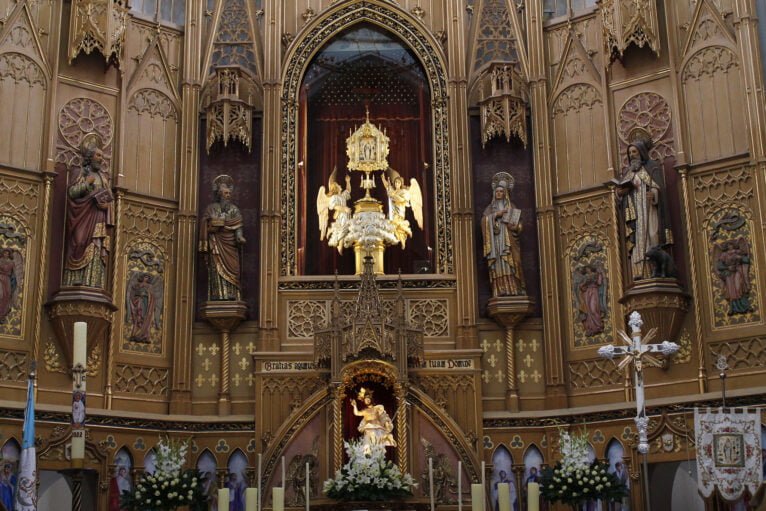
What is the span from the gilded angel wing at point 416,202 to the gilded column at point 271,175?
107 inches

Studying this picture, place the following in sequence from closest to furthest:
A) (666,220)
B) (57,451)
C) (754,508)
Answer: (754,508)
(57,451)
(666,220)

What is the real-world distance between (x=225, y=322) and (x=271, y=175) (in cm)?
313

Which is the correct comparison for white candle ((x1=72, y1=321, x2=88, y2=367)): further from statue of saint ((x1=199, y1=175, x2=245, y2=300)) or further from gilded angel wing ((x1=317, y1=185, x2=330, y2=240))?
gilded angel wing ((x1=317, y1=185, x2=330, y2=240))

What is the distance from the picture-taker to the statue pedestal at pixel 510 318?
20.7 metres

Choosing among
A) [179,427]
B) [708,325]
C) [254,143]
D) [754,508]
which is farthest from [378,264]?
[754,508]

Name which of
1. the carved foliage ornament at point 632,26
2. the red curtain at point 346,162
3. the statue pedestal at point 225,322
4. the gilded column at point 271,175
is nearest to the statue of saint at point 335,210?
the red curtain at point 346,162

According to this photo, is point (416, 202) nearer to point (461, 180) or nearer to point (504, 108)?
point (461, 180)

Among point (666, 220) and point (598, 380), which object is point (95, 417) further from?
point (666, 220)

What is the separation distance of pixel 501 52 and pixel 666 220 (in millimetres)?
5243

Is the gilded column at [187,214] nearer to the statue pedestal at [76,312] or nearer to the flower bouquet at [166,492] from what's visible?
the statue pedestal at [76,312]

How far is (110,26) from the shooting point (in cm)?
2092

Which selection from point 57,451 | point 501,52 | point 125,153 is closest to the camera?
point 57,451

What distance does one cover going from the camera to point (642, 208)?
1983 cm

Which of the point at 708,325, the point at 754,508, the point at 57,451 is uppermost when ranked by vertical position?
the point at 708,325
